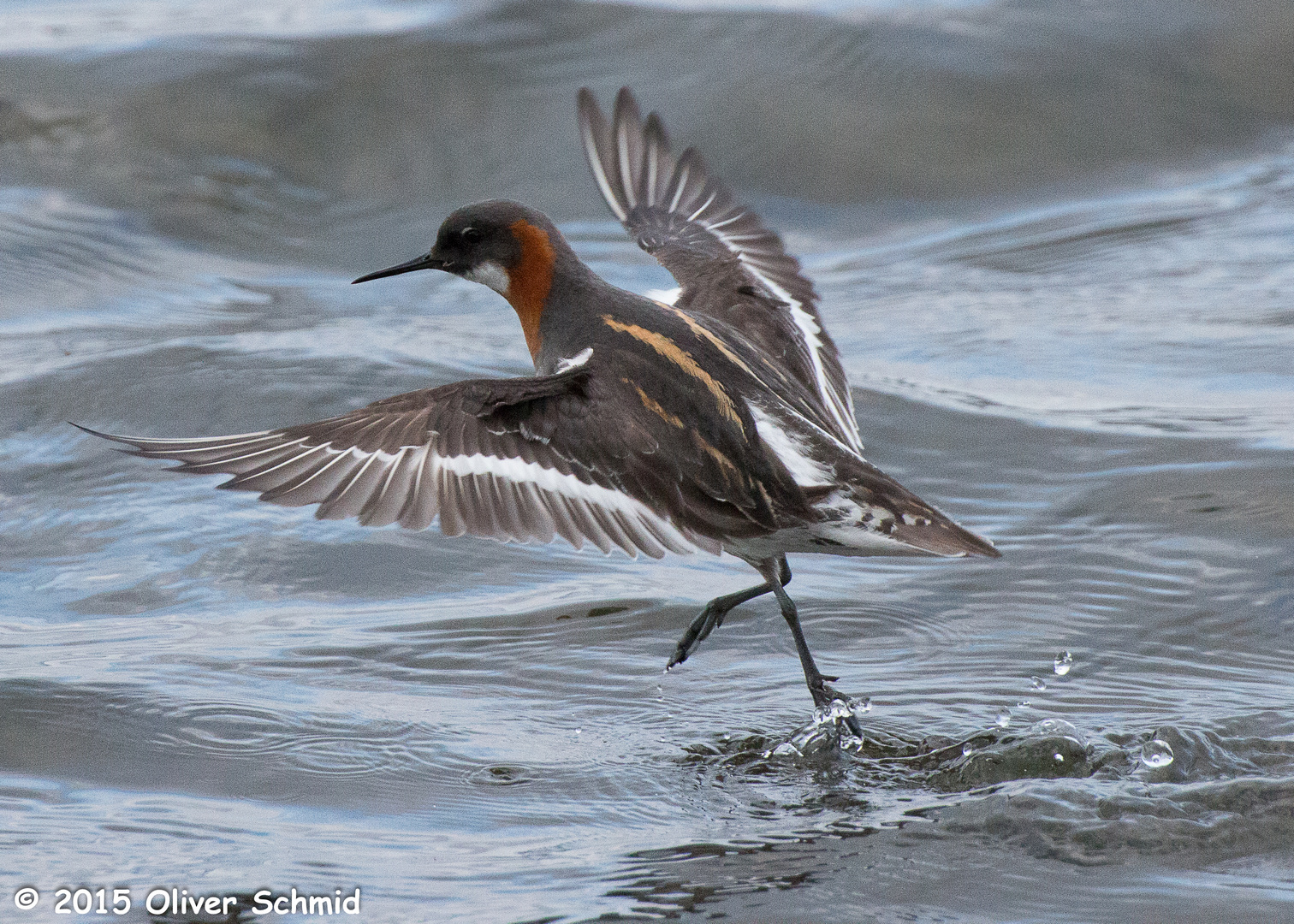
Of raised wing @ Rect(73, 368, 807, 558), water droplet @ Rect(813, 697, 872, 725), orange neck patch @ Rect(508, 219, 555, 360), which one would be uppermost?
orange neck patch @ Rect(508, 219, 555, 360)

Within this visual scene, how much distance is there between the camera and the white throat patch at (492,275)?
6090 millimetres

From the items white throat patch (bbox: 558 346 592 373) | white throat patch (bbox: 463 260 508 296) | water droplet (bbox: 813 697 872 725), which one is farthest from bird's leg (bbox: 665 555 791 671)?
white throat patch (bbox: 463 260 508 296)

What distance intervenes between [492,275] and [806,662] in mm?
1971

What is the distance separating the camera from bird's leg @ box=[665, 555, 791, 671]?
5.51 metres

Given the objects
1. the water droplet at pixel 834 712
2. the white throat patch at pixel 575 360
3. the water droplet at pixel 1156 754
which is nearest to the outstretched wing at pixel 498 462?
the white throat patch at pixel 575 360

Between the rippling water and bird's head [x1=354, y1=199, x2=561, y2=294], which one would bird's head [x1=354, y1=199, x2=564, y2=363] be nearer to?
bird's head [x1=354, y1=199, x2=561, y2=294]

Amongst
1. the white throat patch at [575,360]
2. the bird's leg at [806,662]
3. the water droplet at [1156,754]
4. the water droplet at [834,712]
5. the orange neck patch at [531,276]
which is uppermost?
the orange neck patch at [531,276]

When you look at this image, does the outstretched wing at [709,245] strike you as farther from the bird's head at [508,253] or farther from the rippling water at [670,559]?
the rippling water at [670,559]

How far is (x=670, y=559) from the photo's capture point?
22.1ft

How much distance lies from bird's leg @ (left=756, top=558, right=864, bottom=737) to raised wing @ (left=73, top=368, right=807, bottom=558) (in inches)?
11.0

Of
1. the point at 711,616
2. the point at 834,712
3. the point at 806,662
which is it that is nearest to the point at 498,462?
the point at 711,616

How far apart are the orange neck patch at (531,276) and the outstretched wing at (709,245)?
652 mm

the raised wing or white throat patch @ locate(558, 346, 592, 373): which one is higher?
white throat patch @ locate(558, 346, 592, 373)

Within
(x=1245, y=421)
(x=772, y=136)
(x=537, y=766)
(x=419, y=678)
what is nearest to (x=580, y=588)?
(x=419, y=678)
